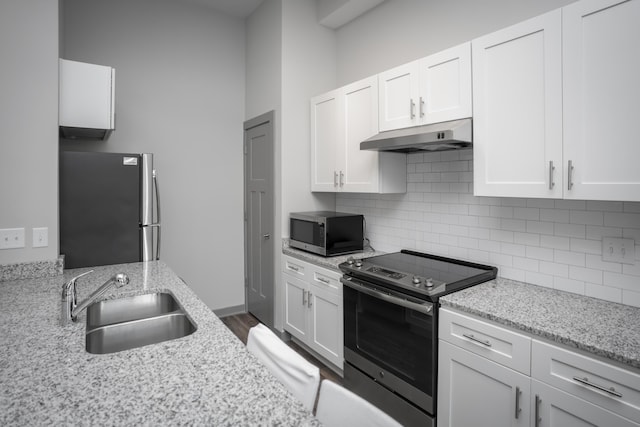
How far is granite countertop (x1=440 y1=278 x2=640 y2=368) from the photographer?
53.4 inches

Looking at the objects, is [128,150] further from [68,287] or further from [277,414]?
[277,414]

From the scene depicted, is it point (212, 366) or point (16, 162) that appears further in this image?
point (16, 162)

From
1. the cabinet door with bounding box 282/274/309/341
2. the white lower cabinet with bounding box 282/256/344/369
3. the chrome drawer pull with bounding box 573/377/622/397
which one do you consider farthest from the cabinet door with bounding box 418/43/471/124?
the cabinet door with bounding box 282/274/309/341

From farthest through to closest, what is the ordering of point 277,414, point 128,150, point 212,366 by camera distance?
point 128,150, point 212,366, point 277,414

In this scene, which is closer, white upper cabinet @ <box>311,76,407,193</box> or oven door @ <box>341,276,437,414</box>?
oven door @ <box>341,276,437,414</box>

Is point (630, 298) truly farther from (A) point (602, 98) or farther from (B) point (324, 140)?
(B) point (324, 140)

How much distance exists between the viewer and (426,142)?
211cm

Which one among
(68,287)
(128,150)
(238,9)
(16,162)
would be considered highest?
(238,9)

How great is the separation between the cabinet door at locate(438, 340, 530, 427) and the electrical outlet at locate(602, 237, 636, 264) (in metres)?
0.79

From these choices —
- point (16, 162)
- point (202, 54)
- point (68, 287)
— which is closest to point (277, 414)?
point (68, 287)

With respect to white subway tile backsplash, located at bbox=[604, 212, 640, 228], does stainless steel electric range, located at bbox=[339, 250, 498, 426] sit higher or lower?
lower

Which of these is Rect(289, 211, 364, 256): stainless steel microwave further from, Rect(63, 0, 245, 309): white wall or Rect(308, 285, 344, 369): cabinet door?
Rect(63, 0, 245, 309): white wall

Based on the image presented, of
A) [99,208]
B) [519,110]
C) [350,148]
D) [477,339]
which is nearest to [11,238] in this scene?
[99,208]

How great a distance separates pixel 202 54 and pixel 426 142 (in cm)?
271
